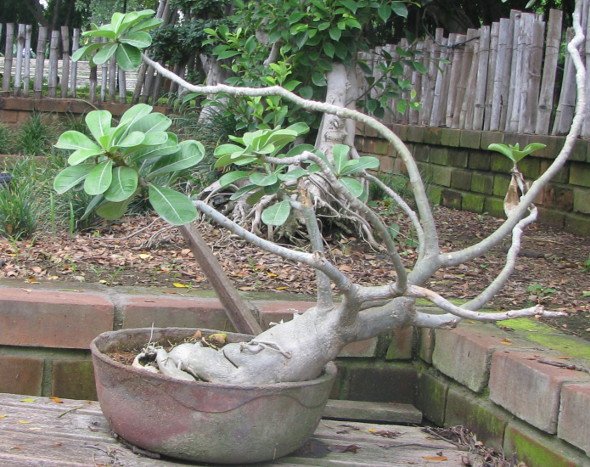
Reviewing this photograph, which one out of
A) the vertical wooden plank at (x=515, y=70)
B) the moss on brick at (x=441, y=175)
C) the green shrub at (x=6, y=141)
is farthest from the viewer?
the green shrub at (x=6, y=141)

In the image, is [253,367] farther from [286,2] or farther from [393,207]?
[393,207]

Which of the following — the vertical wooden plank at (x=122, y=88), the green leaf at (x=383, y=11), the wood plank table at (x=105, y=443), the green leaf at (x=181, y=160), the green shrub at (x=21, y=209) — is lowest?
the wood plank table at (x=105, y=443)

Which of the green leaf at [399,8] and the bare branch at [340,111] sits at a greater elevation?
the green leaf at [399,8]

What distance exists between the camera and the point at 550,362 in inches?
106

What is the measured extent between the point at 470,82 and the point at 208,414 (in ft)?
18.0

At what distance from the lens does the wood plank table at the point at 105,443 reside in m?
2.51

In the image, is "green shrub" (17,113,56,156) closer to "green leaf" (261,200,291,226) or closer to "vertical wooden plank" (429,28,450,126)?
"vertical wooden plank" (429,28,450,126)

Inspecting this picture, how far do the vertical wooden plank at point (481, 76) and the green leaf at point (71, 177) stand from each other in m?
5.33

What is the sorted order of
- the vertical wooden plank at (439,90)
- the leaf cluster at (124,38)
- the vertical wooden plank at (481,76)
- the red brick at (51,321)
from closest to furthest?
1. the leaf cluster at (124,38)
2. the red brick at (51,321)
3. the vertical wooden plank at (481,76)
4. the vertical wooden plank at (439,90)

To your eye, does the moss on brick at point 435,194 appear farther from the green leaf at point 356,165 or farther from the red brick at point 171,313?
the green leaf at point 356,165

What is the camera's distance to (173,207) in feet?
7.09

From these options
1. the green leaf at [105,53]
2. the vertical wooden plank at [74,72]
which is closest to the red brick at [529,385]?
the green leaf at [105,53]

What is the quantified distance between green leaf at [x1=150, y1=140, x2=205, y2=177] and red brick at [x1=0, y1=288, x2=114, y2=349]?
3.33 feet

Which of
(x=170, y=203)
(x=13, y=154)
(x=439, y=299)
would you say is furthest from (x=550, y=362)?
(x=13, y=154)
